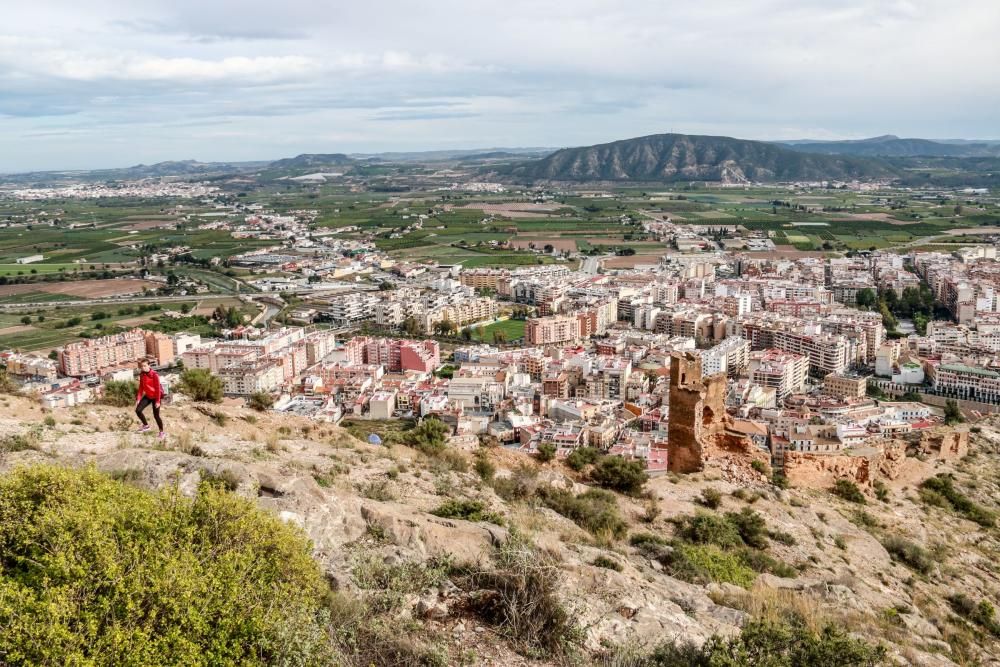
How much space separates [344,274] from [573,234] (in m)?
31.9

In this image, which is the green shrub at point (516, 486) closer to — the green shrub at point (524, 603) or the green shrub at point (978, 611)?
the green shrub at point (524, 603)

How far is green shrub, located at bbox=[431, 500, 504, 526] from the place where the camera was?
308 inches

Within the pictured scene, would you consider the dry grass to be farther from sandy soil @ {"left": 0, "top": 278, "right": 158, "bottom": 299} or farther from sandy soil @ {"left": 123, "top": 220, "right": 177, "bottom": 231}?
sandy soil @ {"left": 123, "top": 220, "right": 177, "bottom": 231}

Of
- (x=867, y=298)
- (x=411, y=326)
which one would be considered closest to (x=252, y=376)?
(x=411, y=326)

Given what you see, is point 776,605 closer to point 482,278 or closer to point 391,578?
point 391,578

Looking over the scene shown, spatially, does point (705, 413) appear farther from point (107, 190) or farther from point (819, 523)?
point (107, 190)

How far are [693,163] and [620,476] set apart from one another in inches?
6380

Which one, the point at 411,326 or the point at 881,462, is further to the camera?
the point at 411,326

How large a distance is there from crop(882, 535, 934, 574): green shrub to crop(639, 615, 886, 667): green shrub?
617cm

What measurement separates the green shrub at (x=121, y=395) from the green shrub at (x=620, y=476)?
713 centimetres

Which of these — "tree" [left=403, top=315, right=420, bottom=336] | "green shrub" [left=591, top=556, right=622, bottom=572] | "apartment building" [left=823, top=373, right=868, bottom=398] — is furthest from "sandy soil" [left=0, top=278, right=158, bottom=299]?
"green shrub" [left=591, top=556, right=622, bottom=572]

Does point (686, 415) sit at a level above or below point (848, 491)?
above

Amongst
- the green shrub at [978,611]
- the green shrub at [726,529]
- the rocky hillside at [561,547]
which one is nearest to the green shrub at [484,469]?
the rocky hillside at [561,547]

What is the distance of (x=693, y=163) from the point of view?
539 feet
